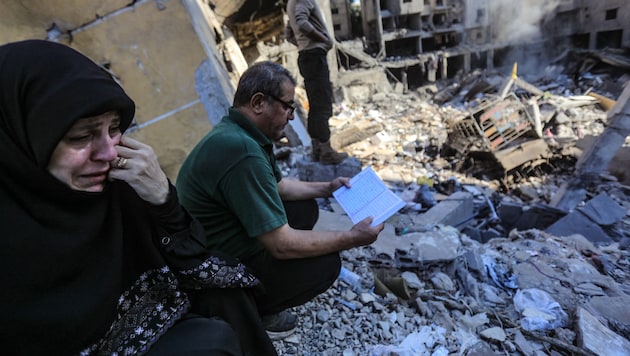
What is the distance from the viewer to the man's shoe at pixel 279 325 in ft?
7.09

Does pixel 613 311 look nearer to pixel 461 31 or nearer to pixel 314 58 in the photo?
pixel 314 58

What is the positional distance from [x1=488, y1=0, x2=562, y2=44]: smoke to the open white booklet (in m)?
31.5

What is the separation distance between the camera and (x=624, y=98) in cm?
685

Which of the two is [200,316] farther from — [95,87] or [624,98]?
[624,98]

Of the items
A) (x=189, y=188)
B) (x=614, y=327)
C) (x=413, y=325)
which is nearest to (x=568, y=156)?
(x=614, y=327)

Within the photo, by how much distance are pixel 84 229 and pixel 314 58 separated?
3627mm

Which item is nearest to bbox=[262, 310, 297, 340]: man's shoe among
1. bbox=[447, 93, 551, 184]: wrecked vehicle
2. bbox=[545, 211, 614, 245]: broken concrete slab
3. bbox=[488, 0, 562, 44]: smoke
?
bbox=[545, 211, 614, 245]: broken concrete slab

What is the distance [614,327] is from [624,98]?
6.35 meters

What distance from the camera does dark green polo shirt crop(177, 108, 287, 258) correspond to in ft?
5.50

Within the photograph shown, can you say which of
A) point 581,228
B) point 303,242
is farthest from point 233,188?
point 581,228

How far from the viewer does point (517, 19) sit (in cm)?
2811

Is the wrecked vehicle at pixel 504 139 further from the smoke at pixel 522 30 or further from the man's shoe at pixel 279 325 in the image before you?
the smoke at pixel 522 30

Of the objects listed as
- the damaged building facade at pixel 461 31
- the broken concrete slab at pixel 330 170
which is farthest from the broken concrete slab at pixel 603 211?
the damaged building facade at pixel 461 31

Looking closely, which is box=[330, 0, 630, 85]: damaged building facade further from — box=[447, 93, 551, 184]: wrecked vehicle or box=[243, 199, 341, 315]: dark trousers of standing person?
box=[243, 199, 341, 315]: dark trousers of standing person
